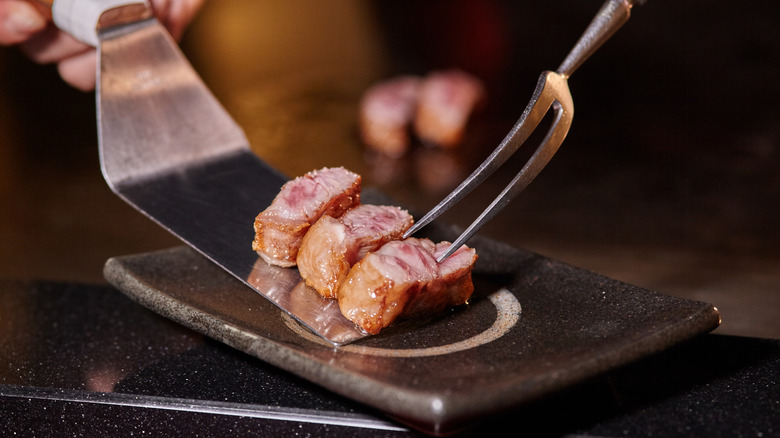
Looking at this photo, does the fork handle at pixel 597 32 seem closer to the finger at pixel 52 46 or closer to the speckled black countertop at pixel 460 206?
the speckled black countertop at pixel 460 206

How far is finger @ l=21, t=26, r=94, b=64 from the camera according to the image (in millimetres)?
3041

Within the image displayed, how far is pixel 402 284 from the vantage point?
5.77 ft

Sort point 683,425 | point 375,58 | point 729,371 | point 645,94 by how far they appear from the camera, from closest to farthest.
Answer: point 683,425, point 729,371, point 645,94, point 375,58

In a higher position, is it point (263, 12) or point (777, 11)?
point (777, 11)

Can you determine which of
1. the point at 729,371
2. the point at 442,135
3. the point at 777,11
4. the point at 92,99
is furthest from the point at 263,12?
the point at 729,371

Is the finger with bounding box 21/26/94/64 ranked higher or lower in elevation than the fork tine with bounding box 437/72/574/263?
lower

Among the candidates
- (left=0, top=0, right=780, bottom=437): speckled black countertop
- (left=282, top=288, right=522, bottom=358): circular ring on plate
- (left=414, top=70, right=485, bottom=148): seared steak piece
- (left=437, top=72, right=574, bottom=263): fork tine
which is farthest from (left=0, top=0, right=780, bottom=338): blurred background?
(left=437, top=72, right=574, bottom=263): fork tine

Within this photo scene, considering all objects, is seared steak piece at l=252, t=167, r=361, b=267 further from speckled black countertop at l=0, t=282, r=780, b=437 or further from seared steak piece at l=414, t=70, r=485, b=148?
seared steak piece at l=414, t=70, r=485, b=148

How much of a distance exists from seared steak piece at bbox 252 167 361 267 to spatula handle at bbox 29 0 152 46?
81 cm

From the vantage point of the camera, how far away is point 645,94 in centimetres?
488

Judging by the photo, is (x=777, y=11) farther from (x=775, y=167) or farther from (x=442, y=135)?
(x=442, y=135)

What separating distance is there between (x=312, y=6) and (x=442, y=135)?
2348mm

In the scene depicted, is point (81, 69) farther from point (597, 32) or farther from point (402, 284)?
point (597, 32)

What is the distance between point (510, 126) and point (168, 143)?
2.46 meters
